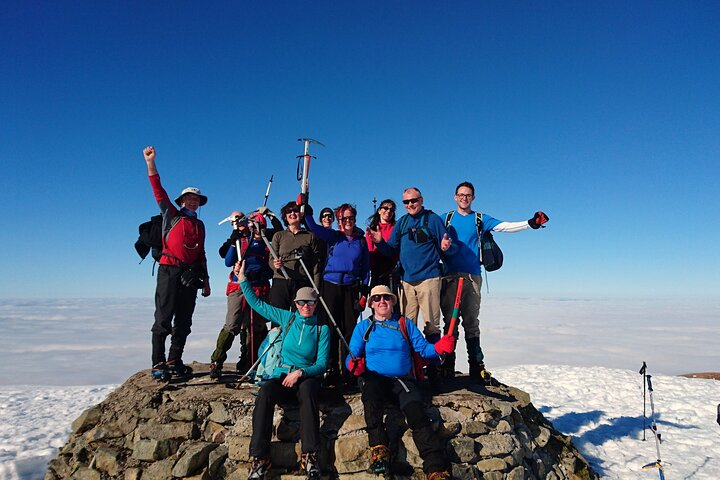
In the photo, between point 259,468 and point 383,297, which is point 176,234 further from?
point 259,468

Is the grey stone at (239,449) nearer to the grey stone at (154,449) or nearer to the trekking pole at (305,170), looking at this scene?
the grey stone at (154,449)

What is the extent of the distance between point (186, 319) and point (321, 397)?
2.93m

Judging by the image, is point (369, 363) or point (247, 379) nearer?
point (369, 363)

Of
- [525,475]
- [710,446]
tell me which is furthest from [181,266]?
[710,446]

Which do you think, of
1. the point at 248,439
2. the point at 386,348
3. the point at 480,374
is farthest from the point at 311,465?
the point at 480,374

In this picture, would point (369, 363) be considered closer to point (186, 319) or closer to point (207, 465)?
point (207, 465)

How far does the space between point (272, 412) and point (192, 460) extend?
159 cm

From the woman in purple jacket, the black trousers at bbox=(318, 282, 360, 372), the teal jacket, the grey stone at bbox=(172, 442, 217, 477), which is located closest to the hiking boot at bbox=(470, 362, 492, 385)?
the woman in purple jacket

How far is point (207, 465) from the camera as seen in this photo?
18.9ft

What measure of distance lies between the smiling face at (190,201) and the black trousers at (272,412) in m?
3.74

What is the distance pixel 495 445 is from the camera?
621 centimetres

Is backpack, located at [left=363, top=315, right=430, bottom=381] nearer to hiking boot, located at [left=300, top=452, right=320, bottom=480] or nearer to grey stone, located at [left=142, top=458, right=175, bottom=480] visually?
hiking boot, located at [left=300, top=452, right=320, bottom=480]

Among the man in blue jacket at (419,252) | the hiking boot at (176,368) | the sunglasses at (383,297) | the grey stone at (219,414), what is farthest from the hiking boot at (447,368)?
the hiking boot at (176,368)

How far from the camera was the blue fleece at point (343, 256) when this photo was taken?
6.84 metres
